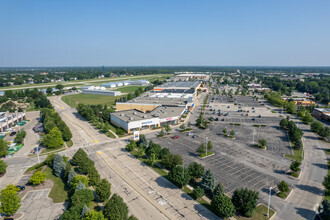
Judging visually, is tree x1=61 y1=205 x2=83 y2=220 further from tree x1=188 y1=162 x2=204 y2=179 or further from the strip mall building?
the strip mall building

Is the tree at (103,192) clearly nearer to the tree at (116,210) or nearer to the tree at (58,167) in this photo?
the tree at (116,210)

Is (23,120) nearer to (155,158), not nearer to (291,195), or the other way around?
(155,158)

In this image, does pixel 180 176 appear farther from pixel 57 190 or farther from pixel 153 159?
pixel 57 190

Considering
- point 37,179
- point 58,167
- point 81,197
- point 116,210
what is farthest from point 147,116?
point 116,210

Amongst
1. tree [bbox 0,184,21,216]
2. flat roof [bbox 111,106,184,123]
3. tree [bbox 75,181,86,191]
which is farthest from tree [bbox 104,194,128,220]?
flat roof [bbox 111,106,184,123]

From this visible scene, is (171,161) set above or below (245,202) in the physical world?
above

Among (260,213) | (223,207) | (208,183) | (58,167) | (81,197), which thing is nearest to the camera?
(223,207)
